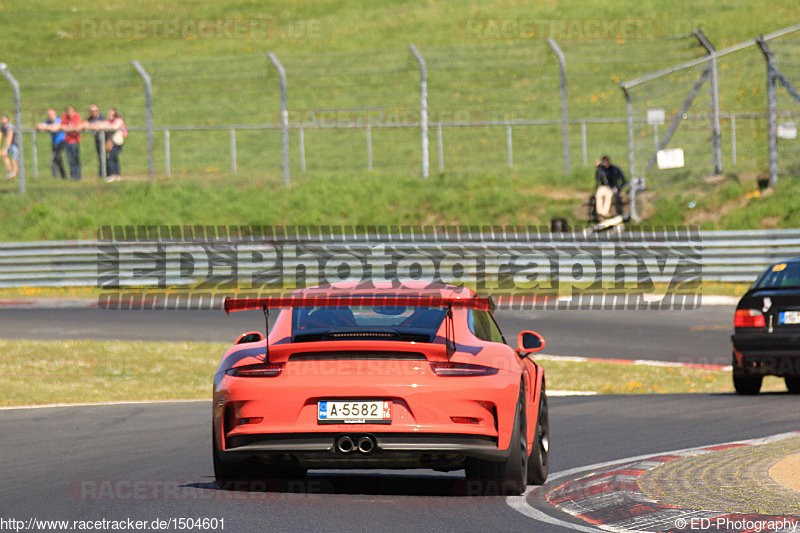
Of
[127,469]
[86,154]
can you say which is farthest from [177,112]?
[127,469]

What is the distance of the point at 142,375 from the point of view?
17.7 m

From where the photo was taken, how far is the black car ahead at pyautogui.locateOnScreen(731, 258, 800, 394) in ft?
47.4

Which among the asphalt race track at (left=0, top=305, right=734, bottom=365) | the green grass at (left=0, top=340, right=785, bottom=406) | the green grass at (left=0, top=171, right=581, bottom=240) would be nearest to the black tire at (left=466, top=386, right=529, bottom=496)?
the green grass at (left=0, top=340, right=785, bottom=406)

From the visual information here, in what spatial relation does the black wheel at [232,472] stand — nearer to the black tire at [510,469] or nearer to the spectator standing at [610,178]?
the black tire at [510,469]

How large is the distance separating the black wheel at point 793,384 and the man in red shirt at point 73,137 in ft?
67.2

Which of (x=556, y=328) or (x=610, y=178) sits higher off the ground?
(x=610, y=178)

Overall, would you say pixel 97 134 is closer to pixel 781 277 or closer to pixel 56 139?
pixel 56 139

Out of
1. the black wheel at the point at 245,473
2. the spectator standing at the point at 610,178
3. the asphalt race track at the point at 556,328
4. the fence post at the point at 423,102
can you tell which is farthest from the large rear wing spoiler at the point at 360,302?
the spectator standing at the point at 610,178

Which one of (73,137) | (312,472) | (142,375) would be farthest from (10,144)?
(312,472)

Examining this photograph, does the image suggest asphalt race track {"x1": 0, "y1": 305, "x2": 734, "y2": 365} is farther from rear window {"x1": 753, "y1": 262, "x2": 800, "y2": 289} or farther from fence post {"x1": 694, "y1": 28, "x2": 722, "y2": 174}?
fence post {"x1": 694, "y1": 28, "x2": 722, "y2": 174}

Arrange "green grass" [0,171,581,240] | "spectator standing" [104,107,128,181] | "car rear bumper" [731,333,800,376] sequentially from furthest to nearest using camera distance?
"green grass" [0,171,581,240]
"spectator standing" [104,107,128,181]
"car rear bumper" [731,333,800,376]

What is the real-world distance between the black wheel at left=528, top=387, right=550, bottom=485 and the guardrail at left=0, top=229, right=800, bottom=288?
1719 cm

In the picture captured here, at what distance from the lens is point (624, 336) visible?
68.9 ft

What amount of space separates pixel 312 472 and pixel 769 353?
680 cm
